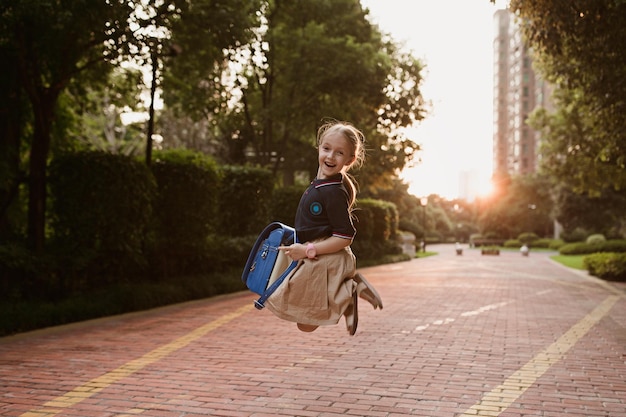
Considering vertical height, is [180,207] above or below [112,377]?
above

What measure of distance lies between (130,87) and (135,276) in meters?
4.89

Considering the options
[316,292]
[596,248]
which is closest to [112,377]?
[316,292]

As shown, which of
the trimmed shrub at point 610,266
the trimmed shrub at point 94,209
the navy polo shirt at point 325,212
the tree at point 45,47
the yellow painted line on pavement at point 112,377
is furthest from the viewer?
the trimmed shrub at point 610,266

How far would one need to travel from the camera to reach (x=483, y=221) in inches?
3750

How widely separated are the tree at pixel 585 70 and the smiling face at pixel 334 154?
9210 mm

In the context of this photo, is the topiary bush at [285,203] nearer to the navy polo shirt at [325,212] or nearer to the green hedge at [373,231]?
the green hedge at [373,231]

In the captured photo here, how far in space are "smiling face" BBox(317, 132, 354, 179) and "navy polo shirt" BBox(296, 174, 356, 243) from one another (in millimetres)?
43

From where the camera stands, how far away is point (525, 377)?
667cm

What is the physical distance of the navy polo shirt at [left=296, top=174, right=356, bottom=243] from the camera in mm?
3516

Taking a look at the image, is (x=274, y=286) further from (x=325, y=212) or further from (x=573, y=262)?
(x=573, y=262)

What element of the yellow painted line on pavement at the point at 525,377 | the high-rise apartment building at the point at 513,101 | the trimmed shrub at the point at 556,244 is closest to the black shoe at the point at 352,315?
the yellow painted line on pavement at the point at 525,377

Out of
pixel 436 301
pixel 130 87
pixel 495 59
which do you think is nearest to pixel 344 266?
pixel 436 301

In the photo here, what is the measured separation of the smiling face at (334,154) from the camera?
359 centimetres

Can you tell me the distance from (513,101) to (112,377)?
5325 inches
